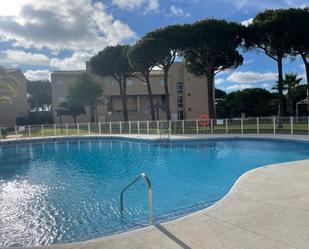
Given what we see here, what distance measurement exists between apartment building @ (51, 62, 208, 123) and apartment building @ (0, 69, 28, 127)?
16.6 ft

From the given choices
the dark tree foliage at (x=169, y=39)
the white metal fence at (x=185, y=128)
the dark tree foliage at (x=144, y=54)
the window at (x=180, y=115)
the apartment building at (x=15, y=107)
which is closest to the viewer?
the white metal fence at (x=185, y=128)

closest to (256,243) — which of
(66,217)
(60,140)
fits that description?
(66,217)

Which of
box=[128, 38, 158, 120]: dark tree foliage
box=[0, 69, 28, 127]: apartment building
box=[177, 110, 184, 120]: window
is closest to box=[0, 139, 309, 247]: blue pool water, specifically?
box=[128, 38, 158, 120]: dark tree foliage

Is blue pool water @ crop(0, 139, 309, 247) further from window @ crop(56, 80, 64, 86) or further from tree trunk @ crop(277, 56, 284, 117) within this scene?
window @ crop(56, 80, 64, 86)

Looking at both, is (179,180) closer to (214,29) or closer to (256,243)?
(256,243)

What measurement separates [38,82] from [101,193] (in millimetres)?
60008

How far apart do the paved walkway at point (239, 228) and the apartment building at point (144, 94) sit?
3386 centimetres

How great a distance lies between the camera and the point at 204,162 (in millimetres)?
10852

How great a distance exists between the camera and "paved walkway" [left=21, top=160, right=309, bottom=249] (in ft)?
10.3

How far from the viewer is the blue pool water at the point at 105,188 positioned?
16.8 ft

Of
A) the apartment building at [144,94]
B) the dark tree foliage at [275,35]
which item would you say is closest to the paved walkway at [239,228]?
the dark tree foliage at [275,35]

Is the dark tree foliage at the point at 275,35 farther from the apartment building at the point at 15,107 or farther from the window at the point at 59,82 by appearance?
the apartment building at the point at 15,107

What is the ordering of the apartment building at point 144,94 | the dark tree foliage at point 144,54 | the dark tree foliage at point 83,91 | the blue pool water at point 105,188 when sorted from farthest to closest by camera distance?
the apartment building at point 144,94 → the dark tree foliage at point 83,91 → the dark tree foliage at point 144,54 → the blue pool water at point 105,188

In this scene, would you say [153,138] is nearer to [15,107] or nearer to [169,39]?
[169,39]
